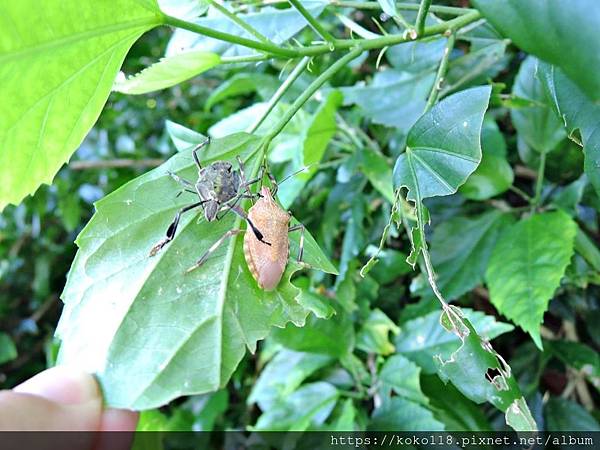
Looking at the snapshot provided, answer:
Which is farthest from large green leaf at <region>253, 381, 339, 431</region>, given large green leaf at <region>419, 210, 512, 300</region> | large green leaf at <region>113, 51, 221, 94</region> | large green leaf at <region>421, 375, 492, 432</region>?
large green leaf at <region>113, 51, 221, 94</region>

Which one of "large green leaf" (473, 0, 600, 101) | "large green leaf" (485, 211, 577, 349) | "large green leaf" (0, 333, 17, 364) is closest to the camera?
"large green leaf" (473, 0, 600, 101)

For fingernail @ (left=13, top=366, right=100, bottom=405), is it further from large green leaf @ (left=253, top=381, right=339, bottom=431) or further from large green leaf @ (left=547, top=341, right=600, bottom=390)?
large green leaf @ (left=547, top=341, right=600, bottom=390)

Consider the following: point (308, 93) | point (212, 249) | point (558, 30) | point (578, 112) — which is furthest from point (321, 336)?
point (558, 30)

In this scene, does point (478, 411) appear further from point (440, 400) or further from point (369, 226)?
point (369, 226)

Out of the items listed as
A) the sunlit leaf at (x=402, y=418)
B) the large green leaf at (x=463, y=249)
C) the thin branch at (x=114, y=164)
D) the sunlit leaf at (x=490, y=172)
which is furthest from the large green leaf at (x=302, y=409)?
the thin branch at (x=114, y=164)

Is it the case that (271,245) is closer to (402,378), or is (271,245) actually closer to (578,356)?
(402,378)

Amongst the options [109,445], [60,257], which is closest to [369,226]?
[109,445]

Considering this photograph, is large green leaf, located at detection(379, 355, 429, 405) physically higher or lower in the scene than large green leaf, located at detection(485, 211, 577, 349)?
lower
